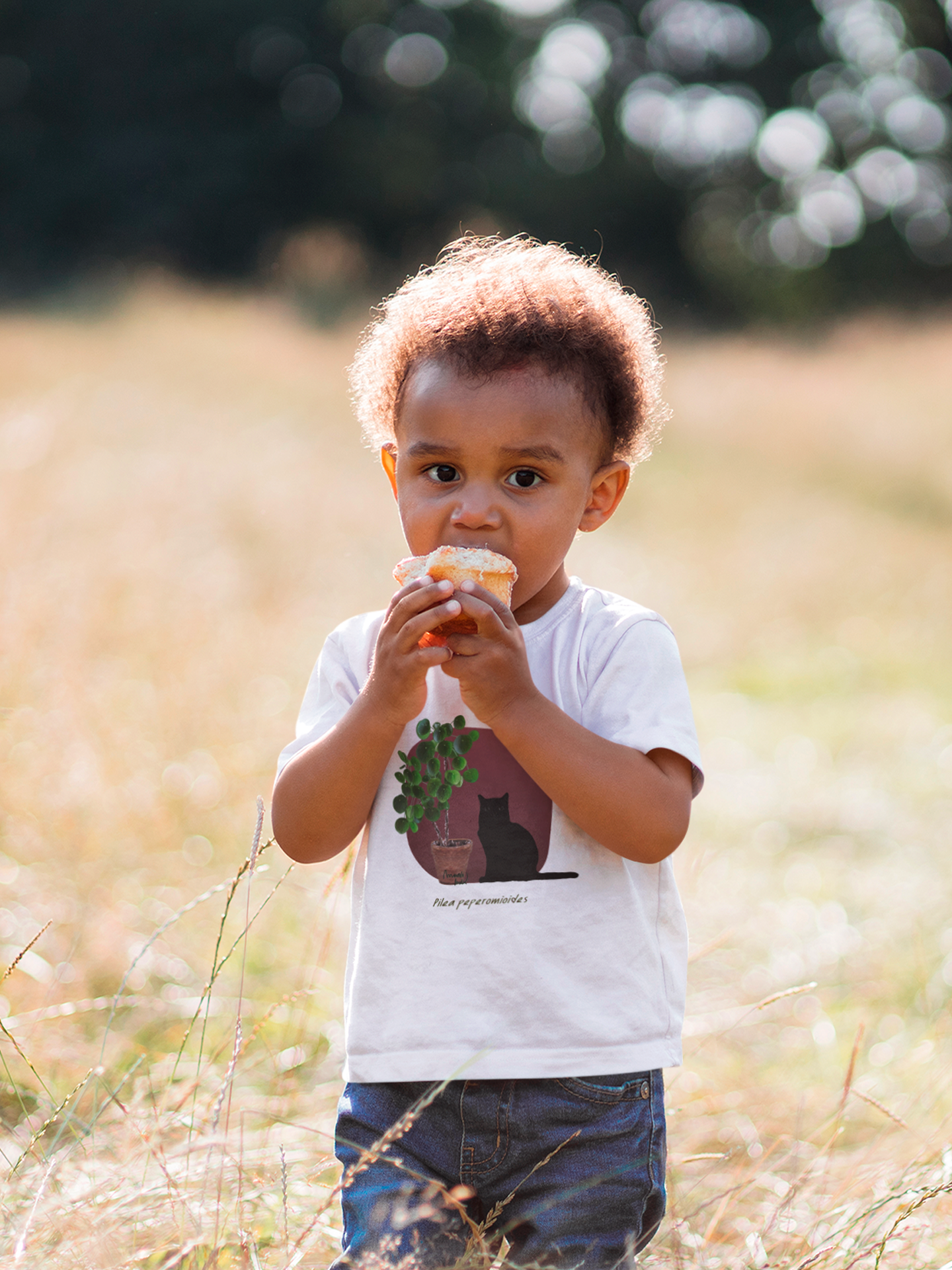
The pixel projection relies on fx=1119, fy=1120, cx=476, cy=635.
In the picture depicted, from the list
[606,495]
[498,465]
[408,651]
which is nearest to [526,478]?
[498,465]

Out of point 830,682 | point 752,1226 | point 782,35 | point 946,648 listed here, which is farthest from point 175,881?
point 782,35

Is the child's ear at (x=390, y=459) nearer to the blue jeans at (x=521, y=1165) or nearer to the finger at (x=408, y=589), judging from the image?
the finger at (x=408, y=589)

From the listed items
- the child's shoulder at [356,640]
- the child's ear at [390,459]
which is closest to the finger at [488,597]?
the child's shoulder at [356,640]

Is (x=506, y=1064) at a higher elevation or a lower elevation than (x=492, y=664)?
lower

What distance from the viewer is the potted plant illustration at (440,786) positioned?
1385 mm

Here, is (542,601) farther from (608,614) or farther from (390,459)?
(390,459)

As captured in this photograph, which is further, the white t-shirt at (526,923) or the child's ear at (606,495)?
the child's ear at (606,495)

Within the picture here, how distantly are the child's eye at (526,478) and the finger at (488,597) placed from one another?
18 cm

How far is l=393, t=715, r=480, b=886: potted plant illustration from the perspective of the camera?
1385 mm

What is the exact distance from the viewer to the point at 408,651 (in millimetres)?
1281

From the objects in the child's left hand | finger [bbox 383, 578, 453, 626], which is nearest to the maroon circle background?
the child's left hand

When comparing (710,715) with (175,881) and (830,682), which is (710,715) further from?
(175,881)

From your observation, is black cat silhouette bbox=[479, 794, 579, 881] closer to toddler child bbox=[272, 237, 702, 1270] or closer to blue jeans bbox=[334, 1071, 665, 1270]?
toddler child bbox=[272, 237, 702, 1270]

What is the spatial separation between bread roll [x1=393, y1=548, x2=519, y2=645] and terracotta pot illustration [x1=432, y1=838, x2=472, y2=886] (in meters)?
0.26
